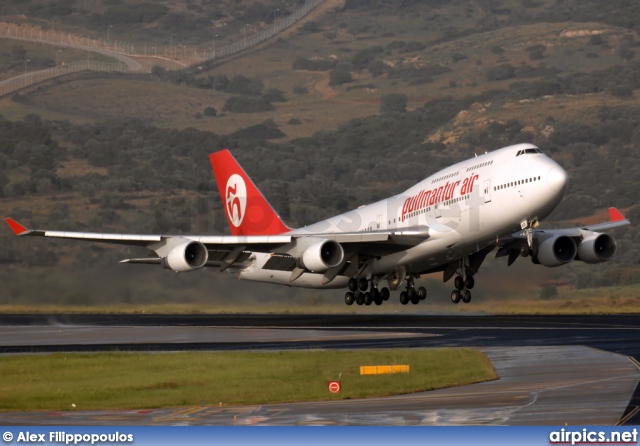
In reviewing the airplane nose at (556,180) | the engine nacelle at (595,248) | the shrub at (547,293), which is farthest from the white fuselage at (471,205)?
the shrub at (547,293)

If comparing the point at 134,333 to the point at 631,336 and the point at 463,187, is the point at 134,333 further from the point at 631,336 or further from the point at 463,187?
the point at 631,336

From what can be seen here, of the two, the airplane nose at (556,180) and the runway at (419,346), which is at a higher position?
the airplane nose at (556,180)

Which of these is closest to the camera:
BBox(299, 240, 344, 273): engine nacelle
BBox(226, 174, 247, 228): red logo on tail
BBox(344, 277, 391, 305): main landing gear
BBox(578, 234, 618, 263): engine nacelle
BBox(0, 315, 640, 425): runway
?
BBox(0, 315, 640, 425): runway

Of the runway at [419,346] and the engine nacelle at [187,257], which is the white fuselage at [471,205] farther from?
the engine nacelle at [187,257]

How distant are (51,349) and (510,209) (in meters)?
18.5

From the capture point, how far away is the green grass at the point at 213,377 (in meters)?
27.6

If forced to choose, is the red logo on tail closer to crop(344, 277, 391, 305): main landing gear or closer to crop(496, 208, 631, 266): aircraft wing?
crop(344, 277, 391, 305): main landing gear

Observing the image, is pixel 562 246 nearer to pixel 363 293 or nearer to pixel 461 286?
pixel 461 286

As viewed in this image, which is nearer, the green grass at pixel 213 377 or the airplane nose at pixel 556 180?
the green grass at pixel 213 377

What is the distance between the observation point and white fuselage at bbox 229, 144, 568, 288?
46938 millimetres

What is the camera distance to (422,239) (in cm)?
5147

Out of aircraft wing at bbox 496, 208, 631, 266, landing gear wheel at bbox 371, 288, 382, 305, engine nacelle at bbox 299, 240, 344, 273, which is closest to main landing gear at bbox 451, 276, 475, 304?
aircraft wing at bbox 496, 208, 631, 266

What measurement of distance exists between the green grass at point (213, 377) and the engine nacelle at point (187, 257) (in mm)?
13368

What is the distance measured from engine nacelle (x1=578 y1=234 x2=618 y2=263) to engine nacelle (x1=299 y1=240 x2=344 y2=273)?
12.1 meters
